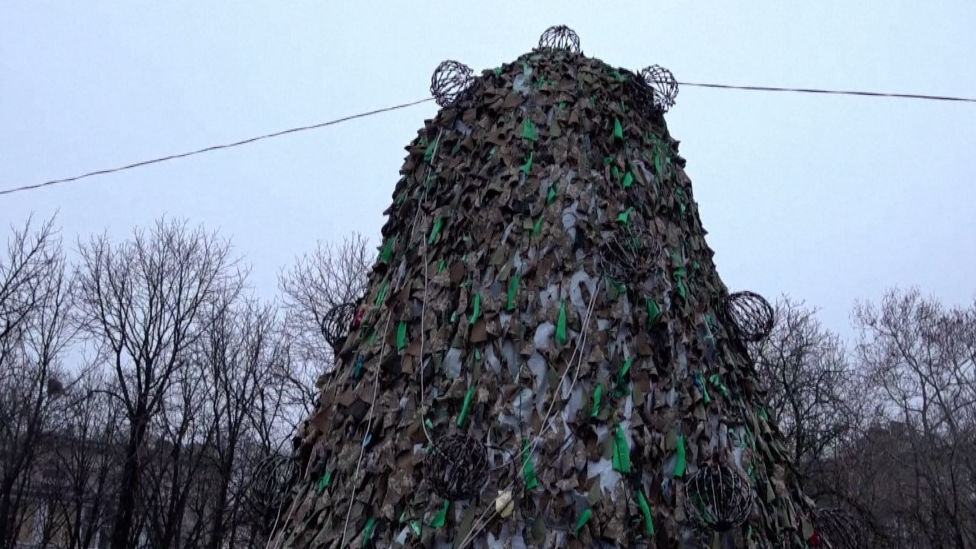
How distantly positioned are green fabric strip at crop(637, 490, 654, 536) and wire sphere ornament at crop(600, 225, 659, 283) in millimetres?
1119

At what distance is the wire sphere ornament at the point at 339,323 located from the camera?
18.5ft

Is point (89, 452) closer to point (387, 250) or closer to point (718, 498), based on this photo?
point (387, 250)

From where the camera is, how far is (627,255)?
4402mm

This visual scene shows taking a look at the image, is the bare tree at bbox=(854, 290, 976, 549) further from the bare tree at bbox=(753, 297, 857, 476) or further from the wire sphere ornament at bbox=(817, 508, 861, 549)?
the wire sphere ornament at bbox=(817, 508, 861, 549)

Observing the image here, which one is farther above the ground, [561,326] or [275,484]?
[561,326]

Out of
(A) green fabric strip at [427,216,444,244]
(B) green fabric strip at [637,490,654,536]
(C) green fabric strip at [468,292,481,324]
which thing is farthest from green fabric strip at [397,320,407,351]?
(B) green fabric strip at [637,490,654,536]

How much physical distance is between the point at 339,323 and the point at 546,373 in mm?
2130

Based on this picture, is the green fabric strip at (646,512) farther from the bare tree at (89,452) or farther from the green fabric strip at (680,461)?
the bare tree at (89,452)

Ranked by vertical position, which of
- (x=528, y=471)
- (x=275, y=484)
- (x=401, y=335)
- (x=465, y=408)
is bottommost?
(x=528, y=471)

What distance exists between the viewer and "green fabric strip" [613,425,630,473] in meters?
3.84

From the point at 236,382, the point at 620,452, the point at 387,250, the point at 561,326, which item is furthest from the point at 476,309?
the point at 236,382

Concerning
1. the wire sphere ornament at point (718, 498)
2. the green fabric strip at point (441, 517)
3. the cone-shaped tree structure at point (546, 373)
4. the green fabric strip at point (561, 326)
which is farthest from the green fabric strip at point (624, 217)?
the green fabric strip at point (441, 517)

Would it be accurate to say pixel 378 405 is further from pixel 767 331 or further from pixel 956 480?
pixel 956 480

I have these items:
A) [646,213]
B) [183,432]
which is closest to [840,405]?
[183,432]
